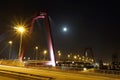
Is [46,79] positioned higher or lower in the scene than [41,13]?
lower

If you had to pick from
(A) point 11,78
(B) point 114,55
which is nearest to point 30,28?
(A) point 11,78

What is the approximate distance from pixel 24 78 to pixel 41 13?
163 ft

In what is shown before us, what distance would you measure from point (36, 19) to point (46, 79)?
5707 cm

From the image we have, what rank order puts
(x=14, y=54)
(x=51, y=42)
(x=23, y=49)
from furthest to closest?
(x=14, y=54)
(x=23, y=49)
(x=51, y=42)

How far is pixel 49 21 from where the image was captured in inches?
2682

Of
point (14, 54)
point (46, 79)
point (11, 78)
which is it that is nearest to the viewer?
point (46, 79)

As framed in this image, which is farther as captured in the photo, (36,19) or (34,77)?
(36,19)

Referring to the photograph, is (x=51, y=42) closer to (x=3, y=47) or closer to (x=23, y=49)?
(x=23, y=49)

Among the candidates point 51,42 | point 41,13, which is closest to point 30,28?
point 41,13

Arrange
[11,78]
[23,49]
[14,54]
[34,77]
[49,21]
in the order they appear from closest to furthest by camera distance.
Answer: [34,77], [11,78], [49,21], [23,49], [14,54]

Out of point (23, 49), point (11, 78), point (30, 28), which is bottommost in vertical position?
point (11, 78)

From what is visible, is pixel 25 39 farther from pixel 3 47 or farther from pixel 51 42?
pixel 3 47

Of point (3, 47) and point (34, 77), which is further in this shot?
point (3, 47)

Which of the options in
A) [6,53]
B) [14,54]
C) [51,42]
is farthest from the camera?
[6,53]
